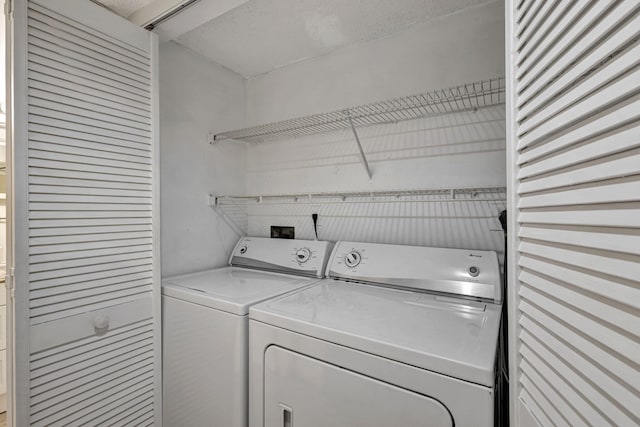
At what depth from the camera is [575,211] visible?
0.55 metres

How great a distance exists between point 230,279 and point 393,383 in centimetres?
122

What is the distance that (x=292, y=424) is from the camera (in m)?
1.14

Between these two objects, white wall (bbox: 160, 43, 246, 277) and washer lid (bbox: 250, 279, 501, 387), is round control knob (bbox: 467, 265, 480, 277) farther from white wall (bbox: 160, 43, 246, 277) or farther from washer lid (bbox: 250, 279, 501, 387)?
white wall (bbox: 160, 43, 246, 277)

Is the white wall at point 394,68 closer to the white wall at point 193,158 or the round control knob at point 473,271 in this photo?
the white wall at point 193,158

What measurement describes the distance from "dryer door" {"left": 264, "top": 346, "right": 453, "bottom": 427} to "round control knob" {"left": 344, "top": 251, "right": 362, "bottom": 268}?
2.34 ft

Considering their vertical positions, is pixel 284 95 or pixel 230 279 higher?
pixel 284 95

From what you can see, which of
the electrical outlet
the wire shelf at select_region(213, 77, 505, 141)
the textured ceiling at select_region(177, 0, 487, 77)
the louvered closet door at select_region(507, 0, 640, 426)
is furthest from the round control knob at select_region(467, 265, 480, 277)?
the textured ceiling at select_region(177, 0, 487, 77)

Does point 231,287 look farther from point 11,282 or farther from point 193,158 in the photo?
point 193,158

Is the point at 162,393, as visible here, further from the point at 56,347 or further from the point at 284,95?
the point at 284,95

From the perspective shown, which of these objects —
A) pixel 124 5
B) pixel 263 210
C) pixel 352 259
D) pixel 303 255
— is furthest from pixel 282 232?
pixel 124 5

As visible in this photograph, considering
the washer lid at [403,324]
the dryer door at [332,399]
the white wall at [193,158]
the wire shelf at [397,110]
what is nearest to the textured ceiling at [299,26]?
the white wall at [193,158]

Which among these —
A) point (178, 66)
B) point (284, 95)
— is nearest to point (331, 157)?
point (284, 95)

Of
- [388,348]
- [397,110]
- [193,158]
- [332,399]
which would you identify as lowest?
[332,399]

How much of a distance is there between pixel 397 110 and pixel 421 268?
0.86 metres
